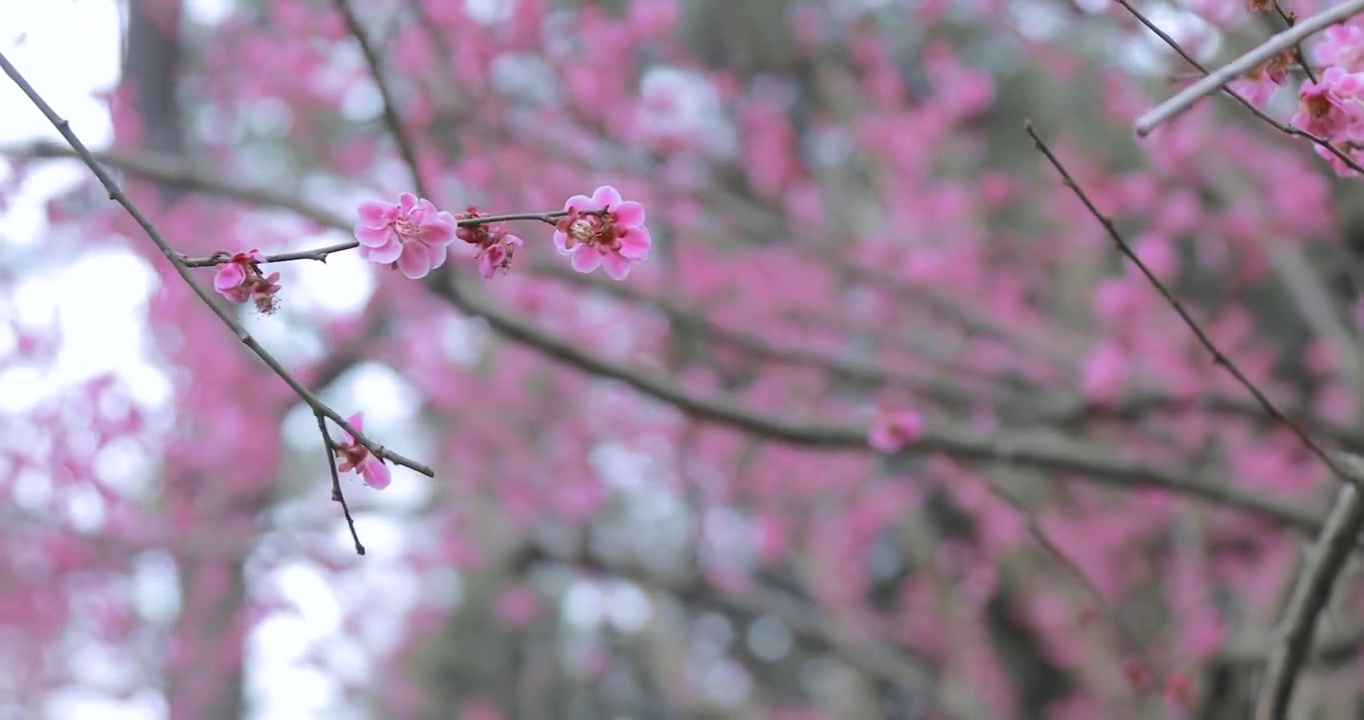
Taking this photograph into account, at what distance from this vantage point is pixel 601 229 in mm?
1415

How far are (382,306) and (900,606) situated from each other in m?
4.31

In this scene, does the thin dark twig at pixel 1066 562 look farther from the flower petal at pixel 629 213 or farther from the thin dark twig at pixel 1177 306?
the flower petal at pixel 629 213

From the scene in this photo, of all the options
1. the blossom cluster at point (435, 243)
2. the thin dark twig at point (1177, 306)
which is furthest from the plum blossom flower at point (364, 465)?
the thin dark twig at point (1177, 306)

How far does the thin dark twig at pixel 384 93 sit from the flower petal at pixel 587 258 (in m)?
1.22

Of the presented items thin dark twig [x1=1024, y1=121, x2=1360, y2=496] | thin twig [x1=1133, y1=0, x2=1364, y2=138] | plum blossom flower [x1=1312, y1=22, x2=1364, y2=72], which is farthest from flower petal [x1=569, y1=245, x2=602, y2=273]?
plum blossom flower [x1=1312, y1=22, x2=1364, y2=72]

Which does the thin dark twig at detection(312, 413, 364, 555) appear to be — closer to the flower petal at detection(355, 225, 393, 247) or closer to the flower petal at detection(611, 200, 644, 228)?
the flower petal at detection(355, 225, 393, 247)

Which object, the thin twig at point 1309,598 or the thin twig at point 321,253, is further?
the thin twig at point 1309,598

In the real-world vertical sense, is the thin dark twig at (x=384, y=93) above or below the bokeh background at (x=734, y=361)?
below

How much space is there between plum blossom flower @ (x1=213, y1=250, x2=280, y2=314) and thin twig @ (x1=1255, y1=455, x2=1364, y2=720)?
1.55m

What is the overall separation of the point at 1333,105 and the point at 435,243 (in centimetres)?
103

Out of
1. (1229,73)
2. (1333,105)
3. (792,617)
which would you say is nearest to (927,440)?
A: (1333,105)

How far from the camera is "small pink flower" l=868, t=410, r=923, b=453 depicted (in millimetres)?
2833

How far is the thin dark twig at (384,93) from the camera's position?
2.42 meters

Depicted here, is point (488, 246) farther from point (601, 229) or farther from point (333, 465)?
point (333, 465)
